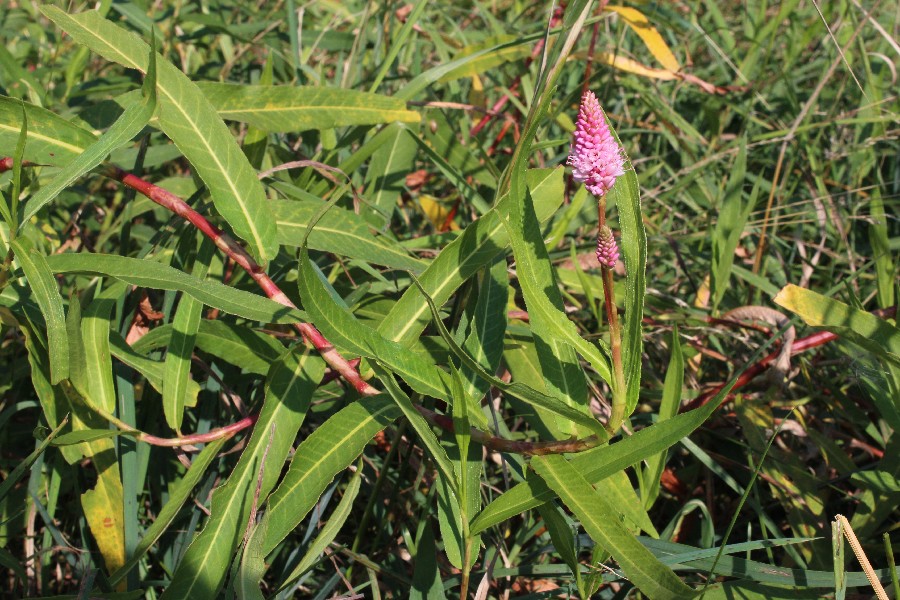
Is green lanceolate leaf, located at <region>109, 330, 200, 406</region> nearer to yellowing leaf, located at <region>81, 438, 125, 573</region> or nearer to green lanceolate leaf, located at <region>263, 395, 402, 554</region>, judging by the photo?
yellowing leaf, located at <region>81, 438, 125, 573</region>

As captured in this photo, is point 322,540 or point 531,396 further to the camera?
point 322,540

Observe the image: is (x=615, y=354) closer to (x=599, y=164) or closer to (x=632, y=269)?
(x=632, y=269)

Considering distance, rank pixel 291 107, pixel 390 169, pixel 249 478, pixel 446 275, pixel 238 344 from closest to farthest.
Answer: pixel 249 478 → pixel 446 275 → pixel 238 344 → pixel 291 107 → pixel 390 169

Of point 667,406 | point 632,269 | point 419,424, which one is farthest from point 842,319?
point 419,424

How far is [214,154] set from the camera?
1.44 meters

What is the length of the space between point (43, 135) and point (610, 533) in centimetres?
115

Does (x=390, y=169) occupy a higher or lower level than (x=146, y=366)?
higher

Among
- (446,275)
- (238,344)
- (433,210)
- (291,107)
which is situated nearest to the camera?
(446,275)

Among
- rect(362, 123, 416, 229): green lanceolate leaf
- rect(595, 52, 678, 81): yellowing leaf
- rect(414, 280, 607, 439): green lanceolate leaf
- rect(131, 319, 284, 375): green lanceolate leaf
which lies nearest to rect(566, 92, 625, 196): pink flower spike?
rect(414, 280, 607, 439): green lanceolate leaf

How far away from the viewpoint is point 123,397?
5.03ft

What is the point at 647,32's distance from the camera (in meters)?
2.31

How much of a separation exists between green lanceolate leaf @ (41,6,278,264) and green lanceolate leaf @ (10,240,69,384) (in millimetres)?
291

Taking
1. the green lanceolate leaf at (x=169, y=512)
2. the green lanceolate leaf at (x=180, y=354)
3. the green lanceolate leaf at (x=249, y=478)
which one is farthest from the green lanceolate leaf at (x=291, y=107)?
the green lanceolate leaf at (x=169, y=512)

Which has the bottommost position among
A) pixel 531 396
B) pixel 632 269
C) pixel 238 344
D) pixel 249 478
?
pixel 249 478
